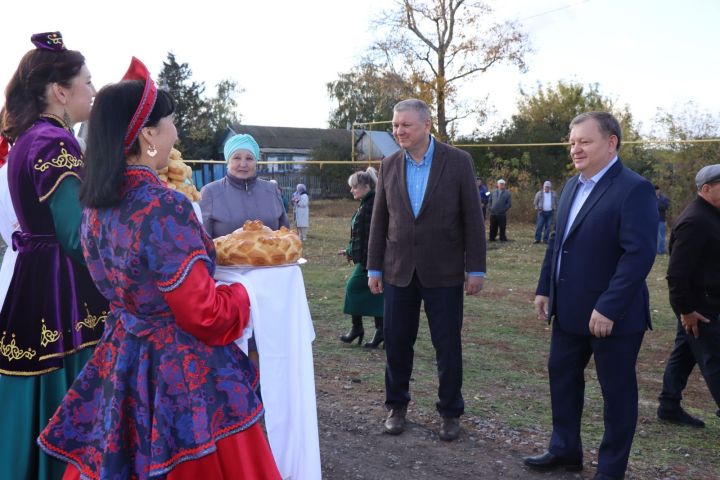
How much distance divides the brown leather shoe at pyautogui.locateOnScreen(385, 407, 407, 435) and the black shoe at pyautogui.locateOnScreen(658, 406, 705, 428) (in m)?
2.13

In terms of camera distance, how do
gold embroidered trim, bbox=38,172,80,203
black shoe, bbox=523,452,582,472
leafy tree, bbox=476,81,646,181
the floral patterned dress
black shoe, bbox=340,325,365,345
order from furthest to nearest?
leafy tree, bbox=476,81,646,181 → black shoe, bbox=340,325,365,345 → black shoe, bbox=523,452,582,472 → gold embroidered trim, bbox=38,172,80,203 → the floral patterned dress

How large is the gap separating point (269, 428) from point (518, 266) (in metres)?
13.7

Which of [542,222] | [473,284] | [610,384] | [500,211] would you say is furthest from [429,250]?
[542,222]

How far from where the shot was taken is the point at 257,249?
9.41 ft

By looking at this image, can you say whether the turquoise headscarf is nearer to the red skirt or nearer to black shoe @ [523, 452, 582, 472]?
black shoe @ [523, 452, 582, 472]

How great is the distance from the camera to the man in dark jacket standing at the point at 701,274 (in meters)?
5.03

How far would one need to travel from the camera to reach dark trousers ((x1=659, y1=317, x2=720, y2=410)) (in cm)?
509

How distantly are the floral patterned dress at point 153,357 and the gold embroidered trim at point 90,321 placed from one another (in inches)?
24.1

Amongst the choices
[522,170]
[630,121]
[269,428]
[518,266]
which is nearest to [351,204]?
[522,170]

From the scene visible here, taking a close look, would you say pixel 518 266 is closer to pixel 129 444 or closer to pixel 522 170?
pixel 129 444

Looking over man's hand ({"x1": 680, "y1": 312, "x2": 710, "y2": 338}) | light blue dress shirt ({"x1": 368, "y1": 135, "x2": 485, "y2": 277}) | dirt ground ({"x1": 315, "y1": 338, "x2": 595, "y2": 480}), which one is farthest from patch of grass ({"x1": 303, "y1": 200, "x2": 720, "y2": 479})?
light blue dress shirt ({"x1": 368, "y1": 135, "x2": 485, "y2": 277})

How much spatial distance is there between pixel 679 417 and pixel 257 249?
4.17 m

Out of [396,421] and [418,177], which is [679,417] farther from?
[418,177]

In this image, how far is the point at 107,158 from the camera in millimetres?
2498
